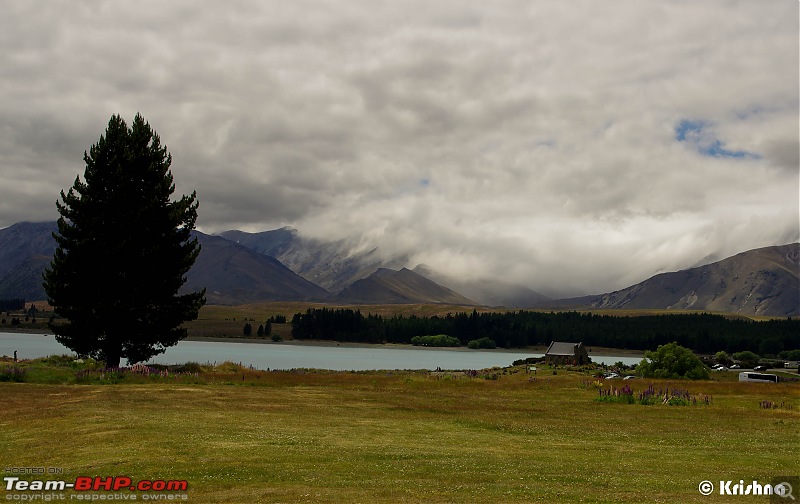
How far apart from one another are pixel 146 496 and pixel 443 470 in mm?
8783

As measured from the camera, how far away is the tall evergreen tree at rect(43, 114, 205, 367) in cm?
6116

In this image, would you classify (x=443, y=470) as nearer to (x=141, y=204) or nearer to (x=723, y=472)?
(x=723, y=472)

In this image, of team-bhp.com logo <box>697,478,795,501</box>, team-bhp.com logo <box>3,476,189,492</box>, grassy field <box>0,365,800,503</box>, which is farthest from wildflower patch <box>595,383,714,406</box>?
team-bhp.com logo <box>3,476,189,492</box>

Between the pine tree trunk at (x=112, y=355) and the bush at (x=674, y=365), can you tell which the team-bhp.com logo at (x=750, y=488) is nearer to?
the pine tree trunk at (x=112, y=355)

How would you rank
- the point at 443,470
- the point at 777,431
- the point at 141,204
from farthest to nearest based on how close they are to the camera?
the point at 141,204 < the point at 777,431 < the point at 443,470

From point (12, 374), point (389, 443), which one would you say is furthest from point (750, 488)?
point (12, 374)

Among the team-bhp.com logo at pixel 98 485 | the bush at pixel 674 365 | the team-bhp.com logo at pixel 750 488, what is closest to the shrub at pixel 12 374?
the team-bhp.com logo at pixel 98 485

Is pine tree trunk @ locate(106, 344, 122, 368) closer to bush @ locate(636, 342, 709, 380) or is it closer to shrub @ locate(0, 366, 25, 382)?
shrub @ locate(0, 366, 25, 382)

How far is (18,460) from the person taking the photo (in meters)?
22.5

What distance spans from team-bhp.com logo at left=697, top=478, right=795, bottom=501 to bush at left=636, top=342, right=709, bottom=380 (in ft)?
236

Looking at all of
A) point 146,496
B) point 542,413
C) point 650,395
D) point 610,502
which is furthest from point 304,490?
point 650,395

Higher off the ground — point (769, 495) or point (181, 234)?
point (181, 234)

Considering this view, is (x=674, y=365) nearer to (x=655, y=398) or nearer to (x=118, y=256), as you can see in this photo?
(x=655, y=398)

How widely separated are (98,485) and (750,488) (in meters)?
Result: 18.2
